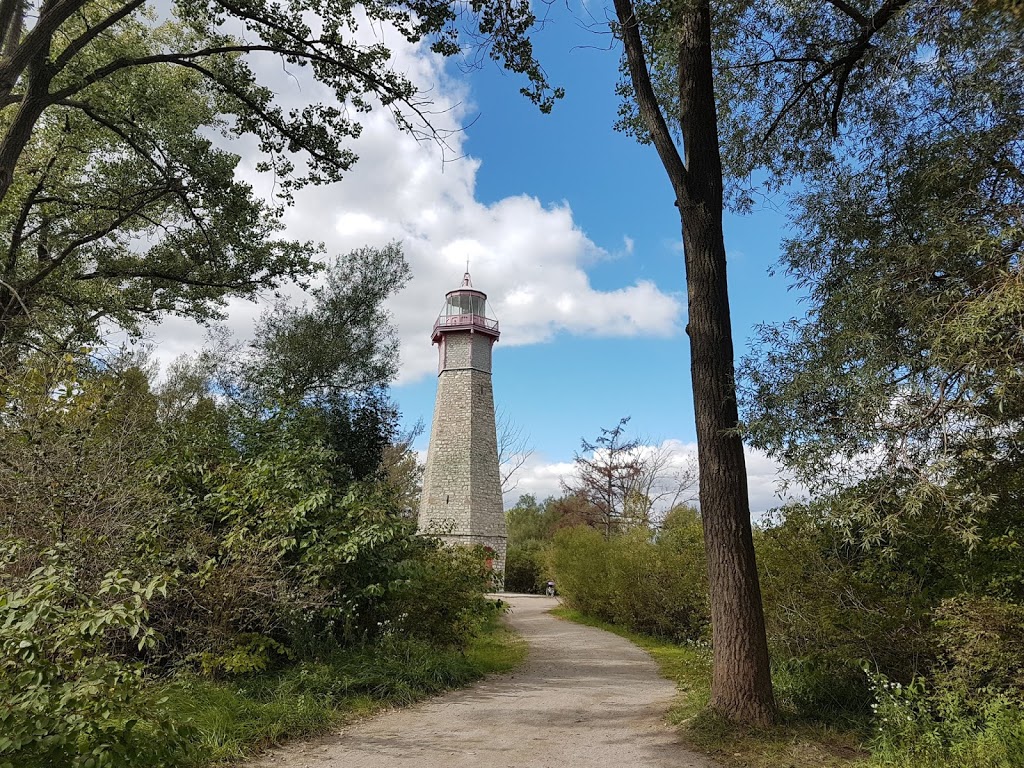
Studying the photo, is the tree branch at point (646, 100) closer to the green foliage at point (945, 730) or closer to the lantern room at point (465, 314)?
the green foliage at point (945, 730)

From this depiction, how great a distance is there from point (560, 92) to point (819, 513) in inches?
209

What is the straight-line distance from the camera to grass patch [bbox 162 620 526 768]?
175 inches

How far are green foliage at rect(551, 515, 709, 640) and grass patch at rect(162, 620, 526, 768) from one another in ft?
12.7

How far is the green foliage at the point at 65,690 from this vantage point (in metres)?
2.79

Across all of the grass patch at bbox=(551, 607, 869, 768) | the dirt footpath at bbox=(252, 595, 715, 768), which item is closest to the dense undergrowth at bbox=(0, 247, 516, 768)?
the dirt footpath at bbox=(252, 595, 715, 768)

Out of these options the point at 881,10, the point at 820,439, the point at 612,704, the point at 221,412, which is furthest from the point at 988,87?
the point at 221,412

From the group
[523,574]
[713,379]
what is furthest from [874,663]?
[523,574]

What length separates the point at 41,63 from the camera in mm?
6566

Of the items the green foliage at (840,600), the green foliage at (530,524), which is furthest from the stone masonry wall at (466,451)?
the green foliage at (840,600)

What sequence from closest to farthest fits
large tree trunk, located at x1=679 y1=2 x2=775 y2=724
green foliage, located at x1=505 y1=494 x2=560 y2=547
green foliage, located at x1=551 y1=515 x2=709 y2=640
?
large tree trunk, located at x1=679 y1=2 x2=775 y2=724 < green foliage, located at x1=551 y1=515 x2=709 y2=640 < green foliage, located at x1=505 y1=494 x2=560 y2=547

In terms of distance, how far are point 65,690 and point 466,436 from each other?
66.5ft

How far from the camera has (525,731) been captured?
5.23 meters

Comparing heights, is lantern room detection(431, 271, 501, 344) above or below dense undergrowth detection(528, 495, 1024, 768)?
above

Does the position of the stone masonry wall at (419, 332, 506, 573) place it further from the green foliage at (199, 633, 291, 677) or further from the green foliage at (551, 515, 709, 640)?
the green foliage at (199, 633, 291, 677)
